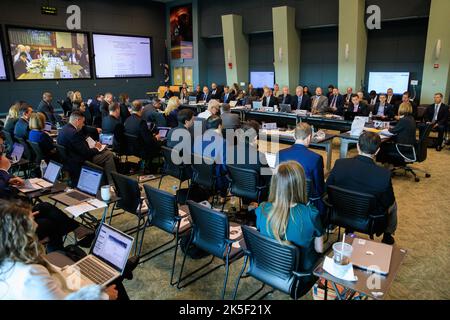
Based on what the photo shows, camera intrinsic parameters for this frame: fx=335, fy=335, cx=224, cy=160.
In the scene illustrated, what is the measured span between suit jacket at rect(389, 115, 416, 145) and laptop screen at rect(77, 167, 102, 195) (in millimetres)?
4849

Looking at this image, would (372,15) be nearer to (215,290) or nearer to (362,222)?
(362,222)

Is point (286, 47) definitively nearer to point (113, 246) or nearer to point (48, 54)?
point (48, 54)

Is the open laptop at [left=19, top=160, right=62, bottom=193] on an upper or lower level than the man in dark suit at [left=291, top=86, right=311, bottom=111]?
lower

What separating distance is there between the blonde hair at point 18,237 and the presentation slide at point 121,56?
13.3 metres

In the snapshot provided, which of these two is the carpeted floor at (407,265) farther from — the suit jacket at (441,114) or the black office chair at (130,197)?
the suit jacket at (441,114)

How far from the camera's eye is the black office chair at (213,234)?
269 cm

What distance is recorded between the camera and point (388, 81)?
1067 cm

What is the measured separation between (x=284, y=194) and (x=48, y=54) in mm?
12806

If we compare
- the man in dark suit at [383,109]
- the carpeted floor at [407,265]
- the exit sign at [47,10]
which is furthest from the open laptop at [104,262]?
the exit sign at [47,10]

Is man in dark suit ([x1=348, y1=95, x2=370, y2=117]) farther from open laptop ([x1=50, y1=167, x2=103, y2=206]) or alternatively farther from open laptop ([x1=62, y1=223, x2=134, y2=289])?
open laptop ([x1=62, y1=223, x2=134, y2=289])

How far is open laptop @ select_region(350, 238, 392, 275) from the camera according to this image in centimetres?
205

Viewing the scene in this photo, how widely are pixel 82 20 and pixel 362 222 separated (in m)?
Result: 13.7

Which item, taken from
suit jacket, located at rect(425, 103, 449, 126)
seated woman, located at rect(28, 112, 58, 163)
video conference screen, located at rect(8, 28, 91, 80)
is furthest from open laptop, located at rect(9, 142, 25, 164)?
suit jacket, located at rect(425, 103, 449, 126)

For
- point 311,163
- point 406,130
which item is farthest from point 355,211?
point 406,130
